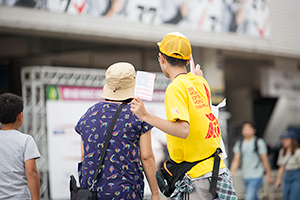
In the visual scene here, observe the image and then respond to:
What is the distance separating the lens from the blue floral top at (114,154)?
2.70 m

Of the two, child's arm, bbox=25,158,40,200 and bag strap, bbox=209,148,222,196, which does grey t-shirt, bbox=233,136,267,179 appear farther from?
child's arm, bbox=25,158,40,200

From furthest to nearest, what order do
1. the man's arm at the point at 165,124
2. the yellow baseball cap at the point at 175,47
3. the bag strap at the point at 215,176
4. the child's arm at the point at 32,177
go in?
the child's arm at the point at 32,177 → the yellow baseball cap at the point at 175,47 → the bag strap at the point at 215,176 → the man's arm at the point at 165,124

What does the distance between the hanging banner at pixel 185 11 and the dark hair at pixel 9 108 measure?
393 centimetres

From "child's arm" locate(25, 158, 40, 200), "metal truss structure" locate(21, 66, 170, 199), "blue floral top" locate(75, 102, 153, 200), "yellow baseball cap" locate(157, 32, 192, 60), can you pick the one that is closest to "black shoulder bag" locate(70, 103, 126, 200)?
"blue floral top" locate(75, 102, 153, 200)

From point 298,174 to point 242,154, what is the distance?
1245mm

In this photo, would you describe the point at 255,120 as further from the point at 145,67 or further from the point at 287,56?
the point at 145,67

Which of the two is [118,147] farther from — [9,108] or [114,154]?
[9,108]

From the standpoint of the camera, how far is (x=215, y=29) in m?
8.94

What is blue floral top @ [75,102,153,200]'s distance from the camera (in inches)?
106

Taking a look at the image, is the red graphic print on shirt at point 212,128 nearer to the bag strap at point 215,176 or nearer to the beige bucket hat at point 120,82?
the bag strap at point 215,176

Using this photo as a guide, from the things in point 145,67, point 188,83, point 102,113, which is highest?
point 188,83

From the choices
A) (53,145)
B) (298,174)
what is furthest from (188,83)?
(298,174)

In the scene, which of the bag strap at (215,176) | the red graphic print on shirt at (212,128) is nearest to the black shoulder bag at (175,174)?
the bag strap at (215,176)

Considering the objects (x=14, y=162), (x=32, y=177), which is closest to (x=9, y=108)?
(x=14, y=162)
